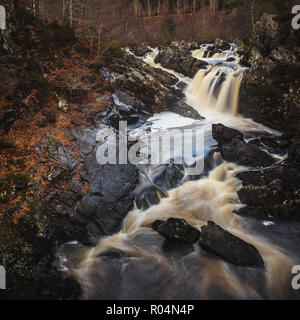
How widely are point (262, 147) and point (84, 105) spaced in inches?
335

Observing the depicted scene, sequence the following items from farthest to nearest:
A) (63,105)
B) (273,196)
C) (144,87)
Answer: (144,87), (63,105), (273,196)

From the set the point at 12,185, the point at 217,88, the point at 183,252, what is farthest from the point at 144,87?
the point at 183,252

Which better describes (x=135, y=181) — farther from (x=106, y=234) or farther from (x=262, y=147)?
(x=262, y=147)

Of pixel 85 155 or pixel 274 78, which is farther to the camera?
pixel 274 78

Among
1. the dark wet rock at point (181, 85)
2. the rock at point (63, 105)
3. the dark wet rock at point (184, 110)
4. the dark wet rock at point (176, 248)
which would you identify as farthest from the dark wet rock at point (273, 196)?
the dark wet rock at point (181, 85)

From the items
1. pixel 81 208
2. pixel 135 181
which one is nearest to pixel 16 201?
pixel 81 208

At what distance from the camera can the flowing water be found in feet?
17.0

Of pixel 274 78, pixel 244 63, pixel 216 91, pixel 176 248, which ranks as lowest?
pixel 176 248

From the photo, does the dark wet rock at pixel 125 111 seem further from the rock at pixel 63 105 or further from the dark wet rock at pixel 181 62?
the dark wet rock at pixel 181 62

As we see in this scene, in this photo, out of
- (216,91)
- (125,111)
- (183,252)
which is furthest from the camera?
(216,91)

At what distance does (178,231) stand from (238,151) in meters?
4.95

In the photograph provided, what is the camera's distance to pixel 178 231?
20.8ft

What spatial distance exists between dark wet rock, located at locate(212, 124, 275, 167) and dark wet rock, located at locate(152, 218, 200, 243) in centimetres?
436

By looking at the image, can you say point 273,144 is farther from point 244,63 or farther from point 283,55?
point 244,63
